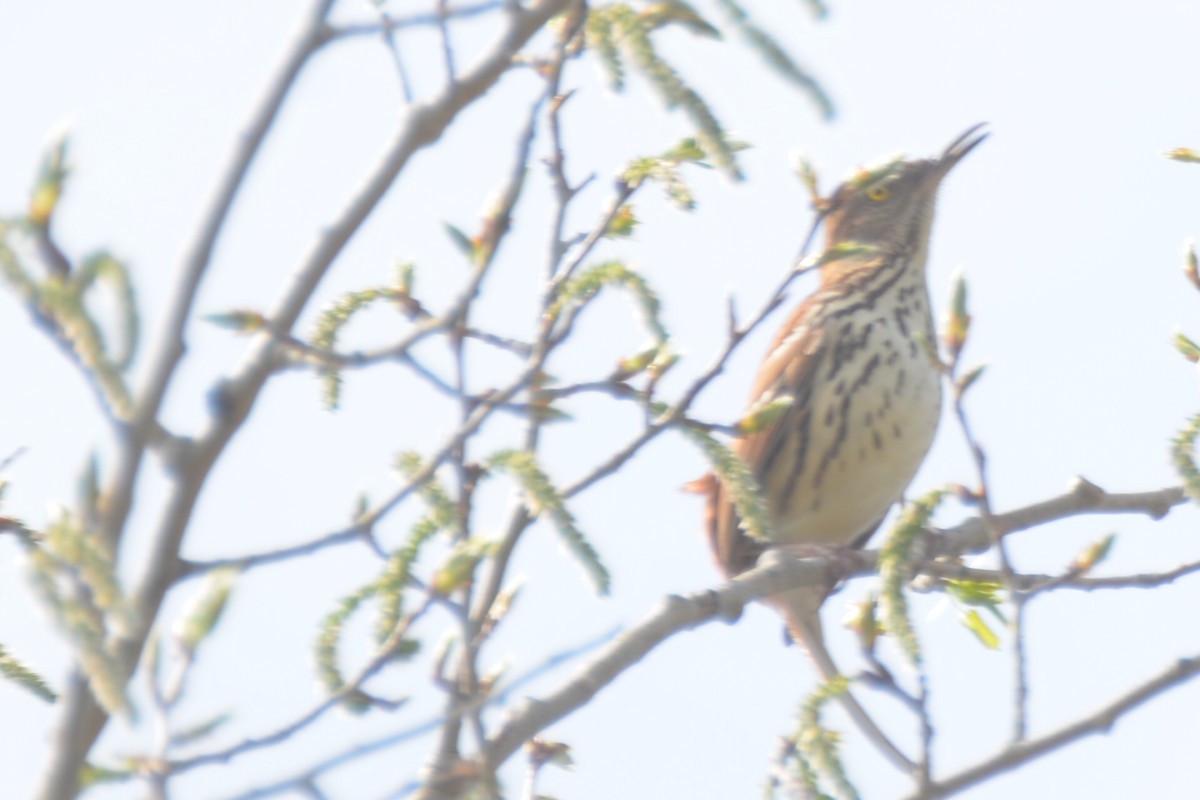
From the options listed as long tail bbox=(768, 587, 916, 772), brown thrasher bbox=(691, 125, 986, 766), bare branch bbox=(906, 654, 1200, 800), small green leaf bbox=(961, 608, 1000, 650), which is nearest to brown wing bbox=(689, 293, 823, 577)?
brown thrasher bbox=(691, 125, 986, 766)

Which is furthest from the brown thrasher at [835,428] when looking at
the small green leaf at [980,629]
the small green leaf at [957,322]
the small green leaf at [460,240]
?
the small green leaf at [460,240]

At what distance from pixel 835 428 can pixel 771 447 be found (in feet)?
0.87

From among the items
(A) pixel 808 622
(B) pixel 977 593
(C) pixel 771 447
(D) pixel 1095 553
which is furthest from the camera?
(C) pixel 771 447

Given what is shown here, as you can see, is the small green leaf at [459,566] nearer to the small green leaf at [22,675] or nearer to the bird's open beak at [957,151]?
the small green leaf at [22,675]

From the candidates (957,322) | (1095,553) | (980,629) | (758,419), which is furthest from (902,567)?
(980,629)

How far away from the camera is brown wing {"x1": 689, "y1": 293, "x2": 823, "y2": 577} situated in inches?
248

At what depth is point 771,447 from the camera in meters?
6.35

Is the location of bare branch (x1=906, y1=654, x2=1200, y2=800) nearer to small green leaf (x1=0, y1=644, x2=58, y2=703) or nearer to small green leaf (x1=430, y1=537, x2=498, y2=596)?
small green leaf (x1=430, y1=537, x2=498, y2=596)

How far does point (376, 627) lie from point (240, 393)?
60 cm

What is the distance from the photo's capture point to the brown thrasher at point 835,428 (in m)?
6.14

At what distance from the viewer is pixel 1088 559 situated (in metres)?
3.89

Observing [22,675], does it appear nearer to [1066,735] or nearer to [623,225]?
[623,225]

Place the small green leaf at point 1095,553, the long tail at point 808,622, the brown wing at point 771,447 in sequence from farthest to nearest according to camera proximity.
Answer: the brown wing at point 771,447 → the long tail at point 808,622 → the small green leaf at point 1095,553

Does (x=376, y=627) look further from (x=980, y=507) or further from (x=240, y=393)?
(x=980, y=507)
